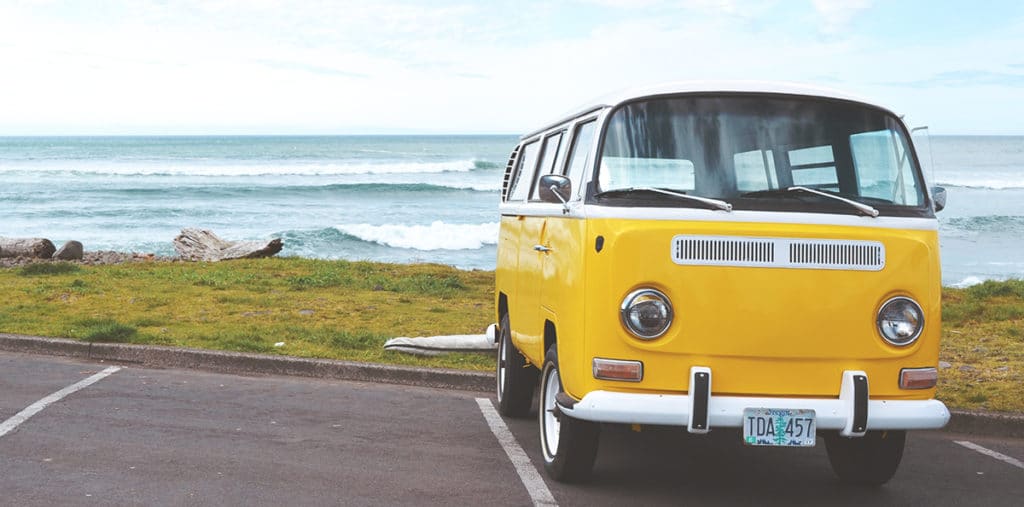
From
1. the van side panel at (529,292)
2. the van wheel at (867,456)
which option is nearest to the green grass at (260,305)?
the van side panel at (529,292)

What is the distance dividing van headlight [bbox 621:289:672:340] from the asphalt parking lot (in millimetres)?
1034

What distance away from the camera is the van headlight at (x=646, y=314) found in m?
5.12

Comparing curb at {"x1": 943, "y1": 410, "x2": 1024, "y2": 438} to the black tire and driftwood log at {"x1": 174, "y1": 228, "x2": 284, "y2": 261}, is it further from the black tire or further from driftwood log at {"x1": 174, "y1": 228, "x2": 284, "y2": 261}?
driftwood log at {"x1": 174, "y1": 228, "x2": 284, "y2": 261}

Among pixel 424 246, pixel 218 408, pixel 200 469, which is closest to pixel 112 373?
pixel 218 408

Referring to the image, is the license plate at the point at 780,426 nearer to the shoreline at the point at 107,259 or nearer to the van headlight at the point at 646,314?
the van headlight at the point at 646,314

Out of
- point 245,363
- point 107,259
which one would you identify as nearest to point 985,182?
point 107,259

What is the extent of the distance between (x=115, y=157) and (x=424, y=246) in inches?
2563

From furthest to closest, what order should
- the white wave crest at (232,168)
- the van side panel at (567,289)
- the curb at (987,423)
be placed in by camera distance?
1. the white wave crest at (232,168)
2. the curb at (987,423)
3. the van side panel at (567,289)

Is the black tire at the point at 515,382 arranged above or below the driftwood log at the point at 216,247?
above

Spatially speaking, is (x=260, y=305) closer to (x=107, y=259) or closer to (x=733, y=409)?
(x=733, y=409)

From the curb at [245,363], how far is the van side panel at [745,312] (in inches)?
161

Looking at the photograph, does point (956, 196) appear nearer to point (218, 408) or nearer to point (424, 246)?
point (424, 246)

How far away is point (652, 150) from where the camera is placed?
5.43 metres

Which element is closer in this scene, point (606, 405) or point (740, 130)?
point (606, 405)
